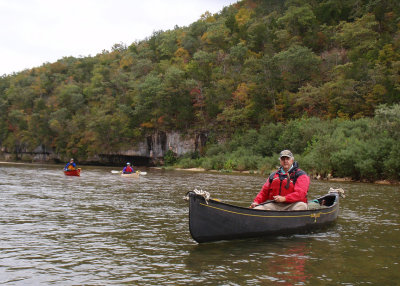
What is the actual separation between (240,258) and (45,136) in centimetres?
8524

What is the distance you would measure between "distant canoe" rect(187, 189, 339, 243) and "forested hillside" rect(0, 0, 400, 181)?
29.8 metres

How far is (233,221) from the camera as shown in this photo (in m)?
9.28

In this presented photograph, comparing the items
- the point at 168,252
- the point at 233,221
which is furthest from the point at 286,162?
the point at 168,252

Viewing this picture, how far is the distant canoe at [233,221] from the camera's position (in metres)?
8.91

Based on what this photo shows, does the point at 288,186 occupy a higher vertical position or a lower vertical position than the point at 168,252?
higher

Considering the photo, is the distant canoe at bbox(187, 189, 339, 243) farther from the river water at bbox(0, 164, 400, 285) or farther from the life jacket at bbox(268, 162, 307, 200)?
the life jacket at bbox(268, 162, 307, 200)

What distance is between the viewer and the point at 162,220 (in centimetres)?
1265

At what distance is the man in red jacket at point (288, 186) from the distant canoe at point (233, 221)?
0.41 m

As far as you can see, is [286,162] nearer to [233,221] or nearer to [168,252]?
[233,221]

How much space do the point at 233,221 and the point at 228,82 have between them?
58.5 m

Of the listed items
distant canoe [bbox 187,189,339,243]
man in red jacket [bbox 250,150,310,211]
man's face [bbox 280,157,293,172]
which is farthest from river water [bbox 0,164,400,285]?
man's face [bbox 280,157,293,172]

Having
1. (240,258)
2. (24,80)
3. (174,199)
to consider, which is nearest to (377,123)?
(174,199)

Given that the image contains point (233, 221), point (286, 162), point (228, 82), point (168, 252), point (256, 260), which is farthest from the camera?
point (228, 82)

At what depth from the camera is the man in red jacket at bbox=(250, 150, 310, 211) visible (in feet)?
34.4
